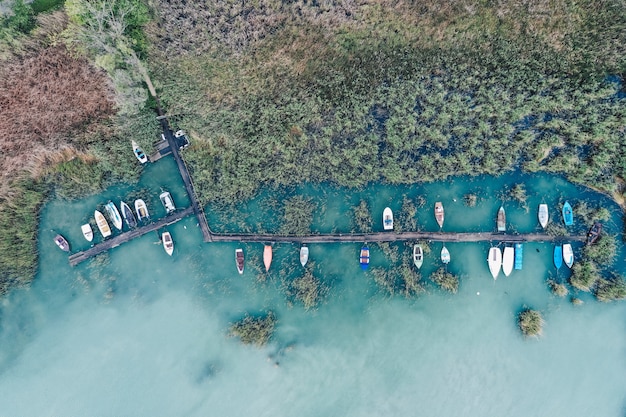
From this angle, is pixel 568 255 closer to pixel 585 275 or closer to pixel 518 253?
pixel 585 275

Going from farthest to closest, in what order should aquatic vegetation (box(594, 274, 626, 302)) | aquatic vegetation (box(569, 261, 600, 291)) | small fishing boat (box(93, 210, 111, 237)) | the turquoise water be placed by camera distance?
the turquoise water, small fishing boat (box(93, 210, 111, 237)), aquatic vegetation (box(569, 261, 600, 291)), aquatic vegetation (box(594, 274, 626, 302))

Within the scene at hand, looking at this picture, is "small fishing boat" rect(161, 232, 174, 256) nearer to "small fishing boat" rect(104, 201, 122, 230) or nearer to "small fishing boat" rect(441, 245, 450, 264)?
"small fishing boat" rect(104, 201, 122, 230)

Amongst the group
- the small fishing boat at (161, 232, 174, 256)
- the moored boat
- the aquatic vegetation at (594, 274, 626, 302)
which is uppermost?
the small fishing boat at (161, 232, 174, 256)

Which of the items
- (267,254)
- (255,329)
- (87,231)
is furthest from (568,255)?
(87,231)

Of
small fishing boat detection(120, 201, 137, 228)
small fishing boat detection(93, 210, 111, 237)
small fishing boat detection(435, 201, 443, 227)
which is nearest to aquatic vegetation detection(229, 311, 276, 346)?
small fishing boat detection(120, 201, 137, 228)

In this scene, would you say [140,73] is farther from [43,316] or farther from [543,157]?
[543,157]

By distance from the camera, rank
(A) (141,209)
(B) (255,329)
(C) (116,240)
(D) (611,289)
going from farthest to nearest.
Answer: (C) (116,240), (B) (255,329), (A) (141,209), (D) (611,289)

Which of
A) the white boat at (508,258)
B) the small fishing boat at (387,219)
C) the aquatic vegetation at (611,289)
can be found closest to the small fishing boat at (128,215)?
the small fishing boat at (387,219)
